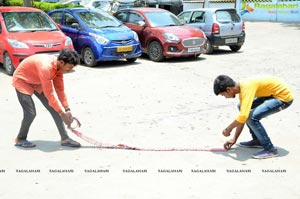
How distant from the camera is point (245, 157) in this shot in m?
5.52

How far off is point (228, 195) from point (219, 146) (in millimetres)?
1533

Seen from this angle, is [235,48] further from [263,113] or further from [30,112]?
[30,112]

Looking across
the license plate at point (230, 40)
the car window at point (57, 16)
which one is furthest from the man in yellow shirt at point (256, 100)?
the car window at point (57, 16)

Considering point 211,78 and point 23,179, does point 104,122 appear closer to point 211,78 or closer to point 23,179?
point 23,179

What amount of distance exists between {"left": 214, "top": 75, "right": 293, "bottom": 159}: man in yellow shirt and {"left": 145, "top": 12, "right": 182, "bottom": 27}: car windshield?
8884 millimetres

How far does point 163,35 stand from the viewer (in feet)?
43.8

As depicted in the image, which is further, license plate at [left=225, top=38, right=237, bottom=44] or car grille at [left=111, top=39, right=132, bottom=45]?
license plate at [left=225, top=38, right=237, bottom=44]

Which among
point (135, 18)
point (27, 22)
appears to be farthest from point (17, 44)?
point (135, 18)

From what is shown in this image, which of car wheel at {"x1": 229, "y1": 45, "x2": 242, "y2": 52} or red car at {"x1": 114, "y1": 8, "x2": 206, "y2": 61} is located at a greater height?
red car at {"x1": 114, "y1": 8, "x2": 206, "y2": 61}

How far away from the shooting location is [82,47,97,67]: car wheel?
12602 millimetres

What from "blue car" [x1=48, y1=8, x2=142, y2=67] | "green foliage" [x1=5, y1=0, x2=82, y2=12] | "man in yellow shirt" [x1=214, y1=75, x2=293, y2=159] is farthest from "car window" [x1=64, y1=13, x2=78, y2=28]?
"man in yellow shirt" [x1=214, y1=75, x2=293, y2=159]

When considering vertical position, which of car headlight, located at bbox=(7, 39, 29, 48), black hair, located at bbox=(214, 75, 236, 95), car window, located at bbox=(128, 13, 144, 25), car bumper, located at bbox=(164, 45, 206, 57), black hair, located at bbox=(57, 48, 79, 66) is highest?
black hair, located at bbox=(57, 48, 79, 66)

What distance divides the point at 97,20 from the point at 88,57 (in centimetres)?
142

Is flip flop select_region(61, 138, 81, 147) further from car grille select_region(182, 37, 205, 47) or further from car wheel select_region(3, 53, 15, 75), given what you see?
car grille select_region(182, 37, 205, 47)
